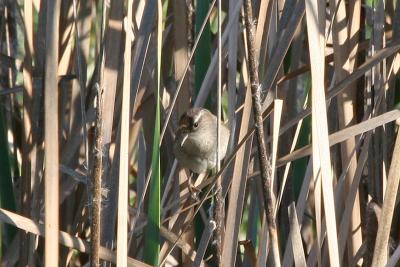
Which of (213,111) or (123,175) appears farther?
(213,111)

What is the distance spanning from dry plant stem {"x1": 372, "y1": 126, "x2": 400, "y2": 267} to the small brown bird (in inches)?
28.1

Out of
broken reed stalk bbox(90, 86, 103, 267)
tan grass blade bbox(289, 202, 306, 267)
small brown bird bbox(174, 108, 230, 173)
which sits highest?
broken reed stalk bbox(90, 86, 103, 267)

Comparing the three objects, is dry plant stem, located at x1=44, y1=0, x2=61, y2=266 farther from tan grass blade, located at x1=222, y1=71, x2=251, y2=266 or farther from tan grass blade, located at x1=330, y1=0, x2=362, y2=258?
tan grass blade, located at x1=330, y1=0, x2=362, y2=258

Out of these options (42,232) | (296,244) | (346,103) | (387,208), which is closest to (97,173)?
(42,232)

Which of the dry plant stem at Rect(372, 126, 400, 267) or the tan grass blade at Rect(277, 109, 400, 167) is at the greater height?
the tan grass blade at Rect(277, 109, 400, 167)

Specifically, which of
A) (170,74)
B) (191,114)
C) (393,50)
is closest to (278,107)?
(393,50)

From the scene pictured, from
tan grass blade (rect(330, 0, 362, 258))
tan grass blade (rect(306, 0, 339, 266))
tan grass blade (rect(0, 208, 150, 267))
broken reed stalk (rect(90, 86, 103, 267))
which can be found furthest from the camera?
tan grass blade (rect(330, 0, 362, 258))

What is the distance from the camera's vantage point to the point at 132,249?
250cm

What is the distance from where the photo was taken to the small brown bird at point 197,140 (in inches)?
106

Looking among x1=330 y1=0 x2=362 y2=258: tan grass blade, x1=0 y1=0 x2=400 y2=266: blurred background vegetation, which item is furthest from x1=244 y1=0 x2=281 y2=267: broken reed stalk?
x1=330 y1=0 x2=362 y2=258: tan grass blade

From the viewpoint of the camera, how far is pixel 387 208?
2031 mm

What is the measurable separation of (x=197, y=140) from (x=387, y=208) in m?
1.22

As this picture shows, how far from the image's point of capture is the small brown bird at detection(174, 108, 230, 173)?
2691mm

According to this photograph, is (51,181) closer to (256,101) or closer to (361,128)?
(256,101)
